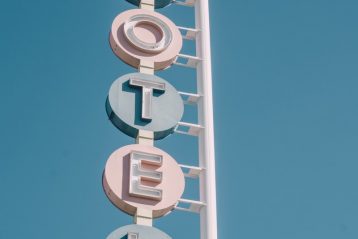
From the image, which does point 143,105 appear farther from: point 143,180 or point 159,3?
point 159,3

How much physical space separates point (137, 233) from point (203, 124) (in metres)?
2.48

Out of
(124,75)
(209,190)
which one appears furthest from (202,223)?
(124,75)

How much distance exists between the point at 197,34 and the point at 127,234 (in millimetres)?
4651

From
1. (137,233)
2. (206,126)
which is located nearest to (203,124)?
(206,126)

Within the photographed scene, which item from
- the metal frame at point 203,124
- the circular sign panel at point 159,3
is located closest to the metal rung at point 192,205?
the metal frame at point 203,124

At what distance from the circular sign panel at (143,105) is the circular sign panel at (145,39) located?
0.50 m

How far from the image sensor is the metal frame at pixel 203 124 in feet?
55.8

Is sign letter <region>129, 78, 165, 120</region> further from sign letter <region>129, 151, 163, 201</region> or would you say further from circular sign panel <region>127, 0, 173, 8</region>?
circular sign panel <region>127, 0, 173, 8</region>

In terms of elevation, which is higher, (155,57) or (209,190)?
(155,57)

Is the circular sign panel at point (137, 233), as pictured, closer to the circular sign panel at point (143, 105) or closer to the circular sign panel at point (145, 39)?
the circular sign panel at point (143, 105)

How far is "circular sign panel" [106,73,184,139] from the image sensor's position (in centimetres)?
1775

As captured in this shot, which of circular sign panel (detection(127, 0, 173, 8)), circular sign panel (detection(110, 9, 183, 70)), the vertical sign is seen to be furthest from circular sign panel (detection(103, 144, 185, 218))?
circular sign panel (detection(127, 0, 173, 8))

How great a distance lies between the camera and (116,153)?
56.6ft

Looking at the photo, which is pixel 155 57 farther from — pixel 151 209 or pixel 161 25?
pixel 151 209
